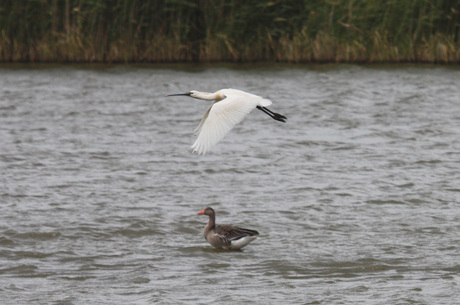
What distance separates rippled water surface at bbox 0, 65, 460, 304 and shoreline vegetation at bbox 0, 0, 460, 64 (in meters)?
1.08

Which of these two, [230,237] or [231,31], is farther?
[231,31]

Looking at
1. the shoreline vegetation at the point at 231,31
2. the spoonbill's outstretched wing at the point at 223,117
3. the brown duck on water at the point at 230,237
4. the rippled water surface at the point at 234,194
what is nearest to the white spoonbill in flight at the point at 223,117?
the spoonbill's outstretched wing at the point at 223,117

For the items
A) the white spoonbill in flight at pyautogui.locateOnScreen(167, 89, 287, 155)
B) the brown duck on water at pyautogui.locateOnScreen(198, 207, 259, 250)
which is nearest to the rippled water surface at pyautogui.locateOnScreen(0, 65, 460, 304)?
the brown duck on water at pyautogui.locateOnScreen(198, 207, 259, 250)

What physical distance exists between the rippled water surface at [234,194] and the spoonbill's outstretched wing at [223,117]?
1.21 m

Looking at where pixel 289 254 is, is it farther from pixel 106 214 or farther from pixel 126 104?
pixel 126 104

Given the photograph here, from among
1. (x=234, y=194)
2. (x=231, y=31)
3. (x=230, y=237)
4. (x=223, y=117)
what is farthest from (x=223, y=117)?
(x=231, y=31)

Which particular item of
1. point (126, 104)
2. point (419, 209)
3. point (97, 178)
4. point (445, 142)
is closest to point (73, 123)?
point (126, 104)

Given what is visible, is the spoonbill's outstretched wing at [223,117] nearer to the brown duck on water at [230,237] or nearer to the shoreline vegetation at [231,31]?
the brown duck on water at [230,237]

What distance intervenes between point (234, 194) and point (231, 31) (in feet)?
38.8

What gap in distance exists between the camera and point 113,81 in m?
22.6

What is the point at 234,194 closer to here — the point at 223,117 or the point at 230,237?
the point at 230,237

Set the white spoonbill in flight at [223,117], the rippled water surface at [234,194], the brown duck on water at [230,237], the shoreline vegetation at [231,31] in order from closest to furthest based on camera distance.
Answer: the white spoonbill in flight at [223,117], the rippled water surface at [234,194], the brown duck on water at [230,237], the shoreline vegetation at [231,31]

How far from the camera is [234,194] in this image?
463 inches

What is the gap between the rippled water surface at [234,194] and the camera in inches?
307
